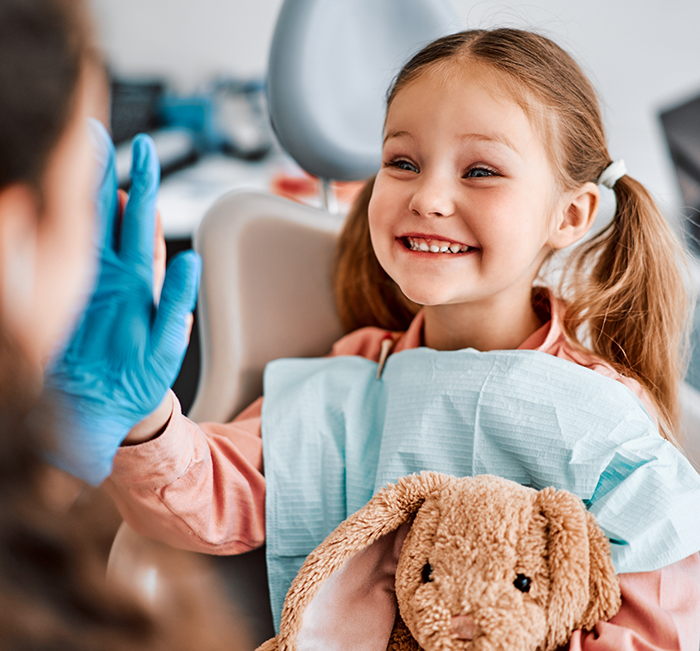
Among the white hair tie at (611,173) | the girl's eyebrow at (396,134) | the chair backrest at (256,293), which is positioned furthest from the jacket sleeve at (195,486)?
the white hair tie at (611,173)

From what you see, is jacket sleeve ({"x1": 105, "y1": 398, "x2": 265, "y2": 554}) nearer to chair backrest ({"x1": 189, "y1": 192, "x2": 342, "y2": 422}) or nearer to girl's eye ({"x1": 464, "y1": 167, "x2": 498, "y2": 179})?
chair backrest ({"x1": 189, "y1": 192, "x2": 342, "y2": 422})

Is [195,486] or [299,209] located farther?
[299,209]

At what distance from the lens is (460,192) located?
697mm

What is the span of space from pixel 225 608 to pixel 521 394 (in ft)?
1.28

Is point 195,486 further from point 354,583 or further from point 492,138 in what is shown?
point 492,138

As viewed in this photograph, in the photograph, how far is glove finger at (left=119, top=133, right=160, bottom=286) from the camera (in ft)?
1.83

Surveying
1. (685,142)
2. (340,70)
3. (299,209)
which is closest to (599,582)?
(299,209)

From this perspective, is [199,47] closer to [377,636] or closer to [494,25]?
[494,25]

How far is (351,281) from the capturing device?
0.99m

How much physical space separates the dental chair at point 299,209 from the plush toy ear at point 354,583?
14.9 inches

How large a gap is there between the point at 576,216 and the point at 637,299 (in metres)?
0.14

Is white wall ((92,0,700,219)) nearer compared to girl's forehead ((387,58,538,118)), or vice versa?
girl's forehead ((387,58,538,118))

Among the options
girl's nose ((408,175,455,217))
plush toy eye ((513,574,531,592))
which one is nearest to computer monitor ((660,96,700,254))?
girl's nose ((408,175,455,217))

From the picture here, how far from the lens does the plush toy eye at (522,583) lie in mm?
493
